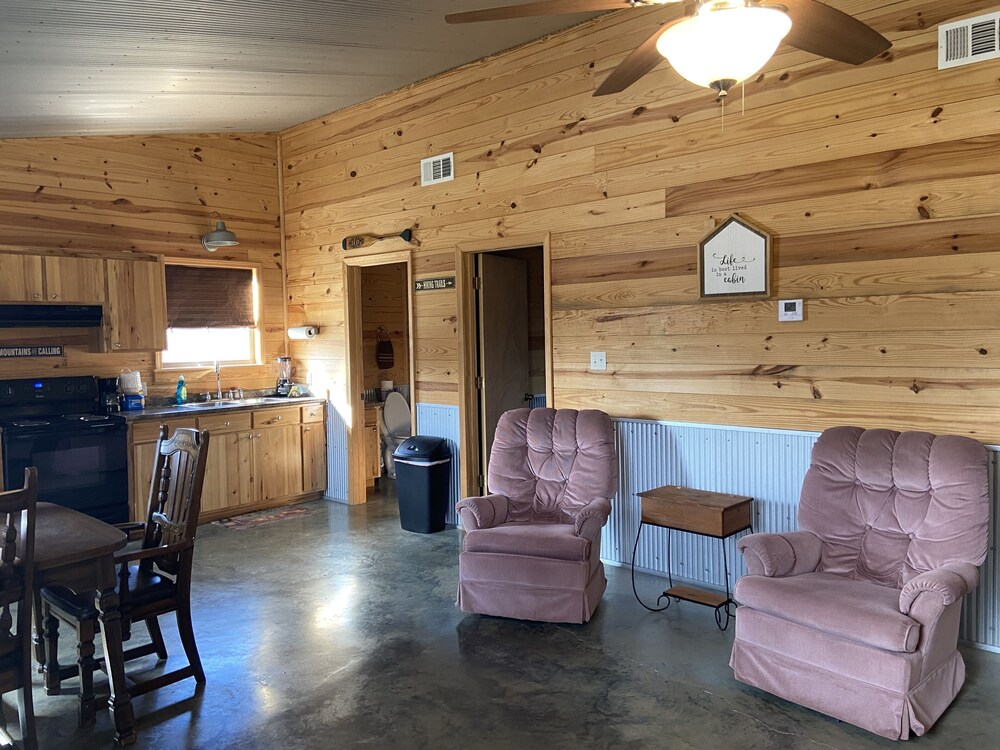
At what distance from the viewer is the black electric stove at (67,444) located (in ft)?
16.3

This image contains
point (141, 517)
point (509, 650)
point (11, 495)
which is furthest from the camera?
point (141, 517)

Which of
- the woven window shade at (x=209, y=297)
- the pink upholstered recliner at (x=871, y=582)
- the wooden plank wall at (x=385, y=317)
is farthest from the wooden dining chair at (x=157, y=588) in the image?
the wooden plank wall at (x=385, y=317)

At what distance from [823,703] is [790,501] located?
1272mm

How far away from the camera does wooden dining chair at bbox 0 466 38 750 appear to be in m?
2.35

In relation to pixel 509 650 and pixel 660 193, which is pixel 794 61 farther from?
pixel 509 650

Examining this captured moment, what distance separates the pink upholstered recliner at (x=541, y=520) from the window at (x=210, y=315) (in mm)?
3297

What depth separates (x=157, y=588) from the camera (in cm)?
311

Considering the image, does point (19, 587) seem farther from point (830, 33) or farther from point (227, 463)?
point (227, 463)

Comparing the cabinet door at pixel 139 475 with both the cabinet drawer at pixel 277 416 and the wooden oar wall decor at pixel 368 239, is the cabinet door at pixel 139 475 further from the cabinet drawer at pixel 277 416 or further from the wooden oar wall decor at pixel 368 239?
the wooden oar wall decor at pixel 368 239

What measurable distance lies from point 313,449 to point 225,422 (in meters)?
0.91

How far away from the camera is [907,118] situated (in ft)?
11.7

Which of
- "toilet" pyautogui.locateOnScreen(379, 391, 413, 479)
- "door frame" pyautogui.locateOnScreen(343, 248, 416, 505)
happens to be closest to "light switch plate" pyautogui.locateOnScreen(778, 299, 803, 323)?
"door frame" pyautogui.locateOnScreen(343, 248, 416, 505)

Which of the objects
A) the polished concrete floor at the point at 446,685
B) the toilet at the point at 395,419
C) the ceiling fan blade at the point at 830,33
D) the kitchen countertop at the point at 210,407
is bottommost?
the polished concrete floor at the point at 446,685

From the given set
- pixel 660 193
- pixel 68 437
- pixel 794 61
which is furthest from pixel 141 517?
pixel 794 61
